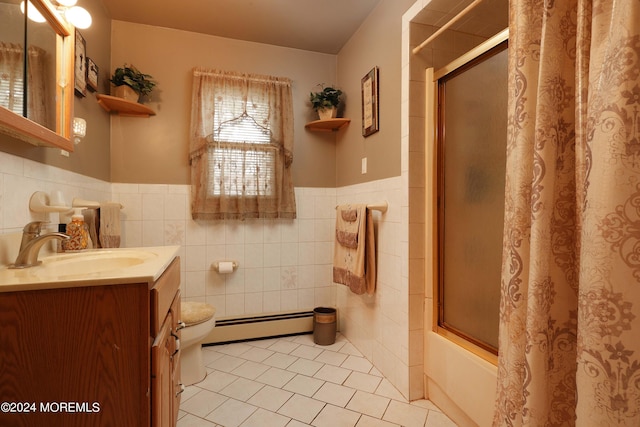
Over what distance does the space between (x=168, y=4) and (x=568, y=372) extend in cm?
271

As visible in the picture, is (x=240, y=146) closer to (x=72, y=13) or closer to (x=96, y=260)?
(x=72, y=13)

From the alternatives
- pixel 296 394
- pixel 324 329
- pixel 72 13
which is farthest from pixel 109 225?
pixel 324 329

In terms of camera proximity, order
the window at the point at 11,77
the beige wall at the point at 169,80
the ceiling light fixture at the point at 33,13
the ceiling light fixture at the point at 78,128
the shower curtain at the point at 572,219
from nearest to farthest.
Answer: the shower curtain at the point at 572,219
the window at the point at 11,77
the ceiling light fixture at the point at 33,13
the ceiling light fixture at the point at 78,128
the beige wall at the point at 169,80

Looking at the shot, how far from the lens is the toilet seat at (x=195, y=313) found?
1733 millimetres

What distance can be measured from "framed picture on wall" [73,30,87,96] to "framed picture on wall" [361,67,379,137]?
1654 mm

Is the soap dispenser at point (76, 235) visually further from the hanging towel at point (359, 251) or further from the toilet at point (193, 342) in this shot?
the hanging towel at point (359, 251)

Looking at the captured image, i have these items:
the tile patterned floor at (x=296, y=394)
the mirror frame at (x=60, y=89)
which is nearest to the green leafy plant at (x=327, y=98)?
the mirror frame at (x=60, y=89)

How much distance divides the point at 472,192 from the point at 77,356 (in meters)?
1.56

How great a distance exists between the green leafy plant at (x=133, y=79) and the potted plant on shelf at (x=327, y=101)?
1.18 m

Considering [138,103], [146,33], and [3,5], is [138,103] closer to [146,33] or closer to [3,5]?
[146,33]

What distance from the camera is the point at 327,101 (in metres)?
2.40

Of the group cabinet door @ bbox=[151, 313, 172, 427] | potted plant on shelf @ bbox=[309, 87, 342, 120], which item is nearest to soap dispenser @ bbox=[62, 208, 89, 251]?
cabinet door @ bbox=[151, 313, 172, 427]

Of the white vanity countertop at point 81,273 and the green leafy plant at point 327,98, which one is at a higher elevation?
the green leafy plant at point 327,98

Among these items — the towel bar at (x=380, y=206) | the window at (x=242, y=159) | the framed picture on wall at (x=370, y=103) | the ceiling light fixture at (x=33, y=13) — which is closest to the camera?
the ceiling light fixture at (x=33, y=13)
